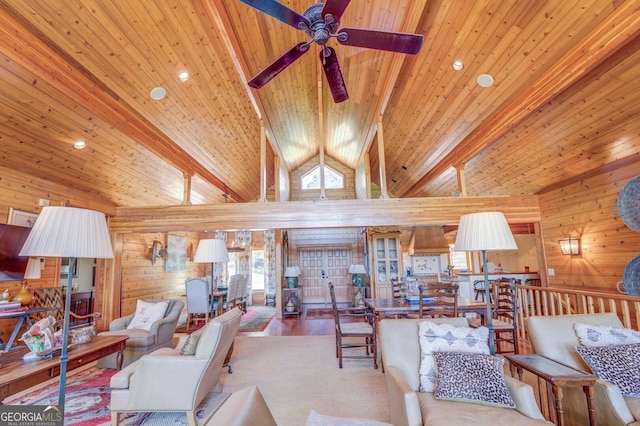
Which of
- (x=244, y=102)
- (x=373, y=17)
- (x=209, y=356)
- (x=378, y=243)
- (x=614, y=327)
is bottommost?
(x=209, y=356)

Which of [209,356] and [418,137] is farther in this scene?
[418,137]

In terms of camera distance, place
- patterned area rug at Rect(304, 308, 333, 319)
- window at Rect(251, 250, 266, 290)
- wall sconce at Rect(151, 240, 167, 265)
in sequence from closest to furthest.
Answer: wall sconce at Rect(151, 240, 167, 265) → patterned area rug at Rect(304, 308, 333, 319) → window at Rect(251, 250, 266, 290)

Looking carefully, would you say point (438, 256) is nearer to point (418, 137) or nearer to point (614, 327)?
point (418, 137)

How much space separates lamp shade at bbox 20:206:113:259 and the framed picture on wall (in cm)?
320

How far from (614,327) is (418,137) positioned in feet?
14.5

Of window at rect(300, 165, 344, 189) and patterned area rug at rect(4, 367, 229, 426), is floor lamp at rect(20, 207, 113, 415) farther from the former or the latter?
window at rect(300, 165, 344, 189)

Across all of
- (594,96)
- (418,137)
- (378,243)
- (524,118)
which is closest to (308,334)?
(378,243)

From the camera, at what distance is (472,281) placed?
710cm

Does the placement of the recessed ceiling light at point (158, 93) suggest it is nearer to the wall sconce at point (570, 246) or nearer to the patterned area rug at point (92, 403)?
the patterned area rug at point (92, 403)

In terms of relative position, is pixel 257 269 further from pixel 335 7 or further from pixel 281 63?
pixel 335 7

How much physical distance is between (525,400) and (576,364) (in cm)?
93

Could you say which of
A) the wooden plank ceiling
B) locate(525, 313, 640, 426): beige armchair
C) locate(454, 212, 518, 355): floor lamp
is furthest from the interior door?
locate(454, 212, 518, 355): floor lamp

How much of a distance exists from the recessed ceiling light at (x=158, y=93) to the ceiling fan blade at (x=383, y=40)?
111 inches

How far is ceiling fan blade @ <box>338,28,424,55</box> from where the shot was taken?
2.56m
